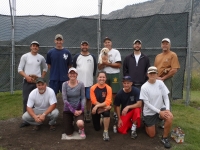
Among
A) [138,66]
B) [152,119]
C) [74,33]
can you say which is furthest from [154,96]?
[74,33]

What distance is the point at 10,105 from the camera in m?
7.11

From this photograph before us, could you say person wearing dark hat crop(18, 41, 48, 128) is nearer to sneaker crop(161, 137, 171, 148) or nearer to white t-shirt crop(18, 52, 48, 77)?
white t-shirt crop(18, 52, 48, 77)

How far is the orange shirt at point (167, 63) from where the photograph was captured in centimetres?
518

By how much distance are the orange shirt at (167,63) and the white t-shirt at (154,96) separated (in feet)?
2.04

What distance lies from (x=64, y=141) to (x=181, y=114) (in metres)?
3.40

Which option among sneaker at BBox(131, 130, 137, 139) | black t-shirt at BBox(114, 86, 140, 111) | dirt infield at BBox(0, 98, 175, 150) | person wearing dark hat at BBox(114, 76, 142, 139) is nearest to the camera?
dirt infield at BBox(0, 98, 175, 150)

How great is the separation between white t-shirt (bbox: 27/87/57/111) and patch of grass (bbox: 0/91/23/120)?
61.1 inches

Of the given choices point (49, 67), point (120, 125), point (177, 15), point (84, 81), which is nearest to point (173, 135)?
point (120, 125)

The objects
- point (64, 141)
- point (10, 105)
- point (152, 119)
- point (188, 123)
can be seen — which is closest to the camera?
point (64, 141)

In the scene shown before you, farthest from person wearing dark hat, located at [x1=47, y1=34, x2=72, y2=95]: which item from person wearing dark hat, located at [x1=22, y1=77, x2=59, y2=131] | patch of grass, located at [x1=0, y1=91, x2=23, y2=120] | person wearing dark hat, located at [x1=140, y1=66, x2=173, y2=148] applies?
person wearing dark hat, located at [x1=140, y1=66, x2=173, y2=148]

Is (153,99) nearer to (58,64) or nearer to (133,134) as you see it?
(133,134)

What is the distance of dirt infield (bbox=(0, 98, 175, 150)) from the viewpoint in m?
4.33

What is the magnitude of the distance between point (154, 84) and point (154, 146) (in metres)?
1.16

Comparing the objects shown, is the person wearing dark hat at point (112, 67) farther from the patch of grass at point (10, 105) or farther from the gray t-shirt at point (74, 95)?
the patch of grass at point (10, 105)
